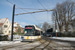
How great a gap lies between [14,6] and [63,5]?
2563 centimetres

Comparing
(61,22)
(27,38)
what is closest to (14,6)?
(27,38)

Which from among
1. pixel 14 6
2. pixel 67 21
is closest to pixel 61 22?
pixel 67 21

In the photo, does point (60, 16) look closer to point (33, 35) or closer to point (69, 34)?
point (69, 34)

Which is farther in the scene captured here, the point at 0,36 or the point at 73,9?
the point at 73,9

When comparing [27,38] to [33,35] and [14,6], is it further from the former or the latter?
[14,6]

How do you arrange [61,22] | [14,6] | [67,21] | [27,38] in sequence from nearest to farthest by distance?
[27,38] < [14,6] < [67,21] < [61,22]

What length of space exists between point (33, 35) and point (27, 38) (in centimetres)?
124

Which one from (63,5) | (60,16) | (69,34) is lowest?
(69,34)

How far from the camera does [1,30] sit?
122ft

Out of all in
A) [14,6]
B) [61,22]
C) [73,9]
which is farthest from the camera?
[61,22]

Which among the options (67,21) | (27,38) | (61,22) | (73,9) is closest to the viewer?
(27,38)

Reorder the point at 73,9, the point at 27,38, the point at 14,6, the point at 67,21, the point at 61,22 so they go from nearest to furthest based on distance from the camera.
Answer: the point at 27,38 < the point at 14,6 < the point at 73,9 < the point at 67,21 < the point at 61,22

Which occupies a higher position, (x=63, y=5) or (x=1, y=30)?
(x=63, y=5)

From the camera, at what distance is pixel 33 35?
638 inches
